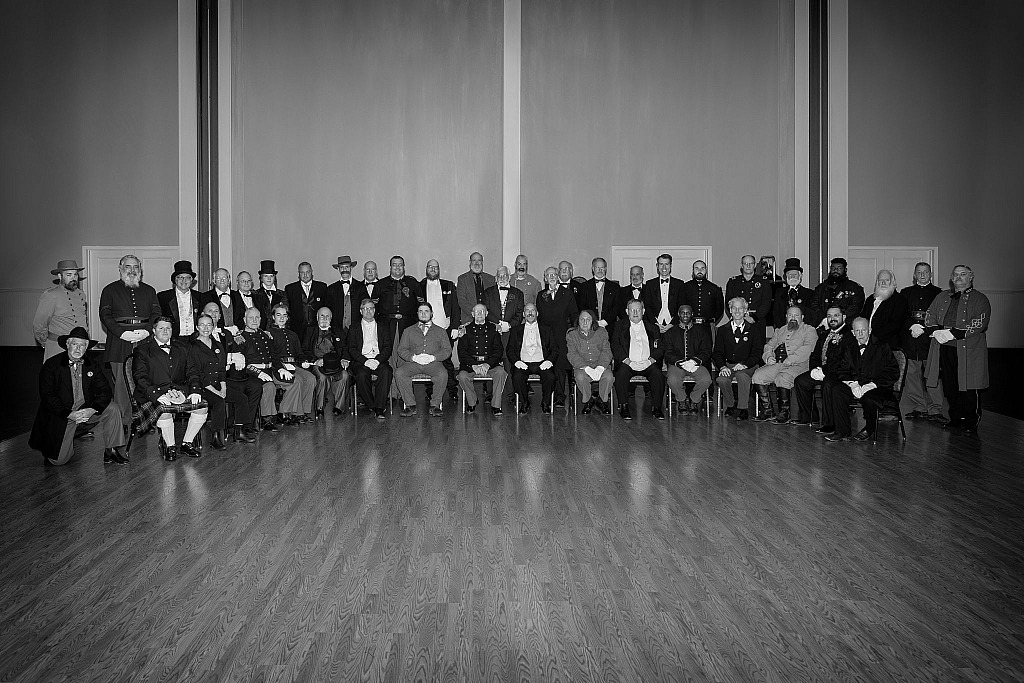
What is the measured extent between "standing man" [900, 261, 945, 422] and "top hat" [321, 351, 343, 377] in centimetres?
549

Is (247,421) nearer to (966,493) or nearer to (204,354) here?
(204,354)

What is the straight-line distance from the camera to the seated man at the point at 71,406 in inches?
227

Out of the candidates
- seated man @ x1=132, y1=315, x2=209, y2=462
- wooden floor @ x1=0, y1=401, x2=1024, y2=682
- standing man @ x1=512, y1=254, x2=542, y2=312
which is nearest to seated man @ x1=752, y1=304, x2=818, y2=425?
wooden floor @ x1=0, y1=401, x2=1024, y2=682

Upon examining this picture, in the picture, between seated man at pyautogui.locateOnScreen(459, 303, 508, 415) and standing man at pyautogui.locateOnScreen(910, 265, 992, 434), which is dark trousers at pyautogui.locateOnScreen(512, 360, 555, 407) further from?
standing man at pyautogui.locateOnScreen(910, 265, 992, 434)

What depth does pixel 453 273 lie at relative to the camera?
11.8 metres

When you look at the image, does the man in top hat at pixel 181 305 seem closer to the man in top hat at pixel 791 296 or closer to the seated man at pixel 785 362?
the seated man at pixel 785 362

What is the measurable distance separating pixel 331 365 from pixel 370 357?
1.33 ft

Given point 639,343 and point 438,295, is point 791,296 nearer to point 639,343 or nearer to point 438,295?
point 639,343

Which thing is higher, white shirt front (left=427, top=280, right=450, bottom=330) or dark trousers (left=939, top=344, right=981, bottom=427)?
white shirt front (left=427, top=280, right=450, bottom=330)

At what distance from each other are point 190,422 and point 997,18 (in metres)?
12.7

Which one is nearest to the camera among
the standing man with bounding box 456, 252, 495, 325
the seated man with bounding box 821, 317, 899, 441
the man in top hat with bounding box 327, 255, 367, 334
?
the seated man with bounding box 821, 317, 899, 441

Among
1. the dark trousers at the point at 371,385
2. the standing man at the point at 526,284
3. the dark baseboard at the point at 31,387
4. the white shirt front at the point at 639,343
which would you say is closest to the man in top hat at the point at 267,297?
the dark trousers at the point at 371,385

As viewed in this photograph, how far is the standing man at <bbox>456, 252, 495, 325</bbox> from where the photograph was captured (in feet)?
31.9

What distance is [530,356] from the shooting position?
29.3 ft
